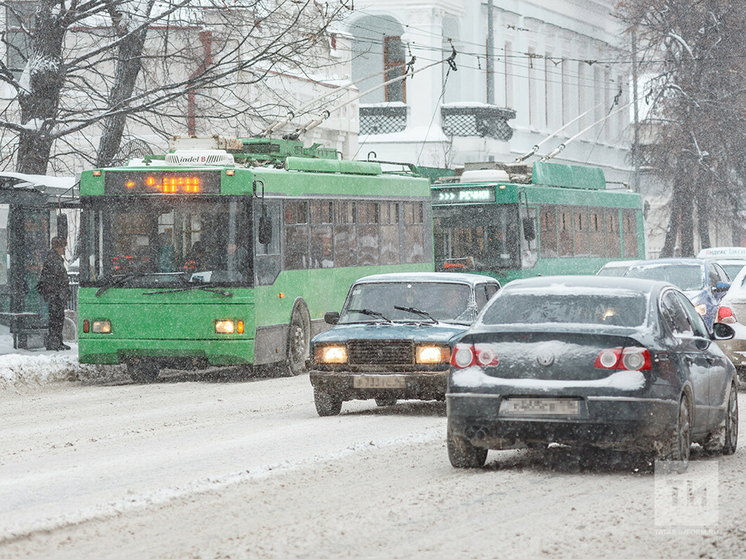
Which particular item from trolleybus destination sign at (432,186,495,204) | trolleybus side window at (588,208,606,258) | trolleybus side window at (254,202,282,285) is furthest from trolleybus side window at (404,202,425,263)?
trolleybus side window at (588,208,606,258)

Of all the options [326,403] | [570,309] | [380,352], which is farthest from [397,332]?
[570,309]

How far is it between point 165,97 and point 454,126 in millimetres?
28876

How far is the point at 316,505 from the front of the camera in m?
9.66

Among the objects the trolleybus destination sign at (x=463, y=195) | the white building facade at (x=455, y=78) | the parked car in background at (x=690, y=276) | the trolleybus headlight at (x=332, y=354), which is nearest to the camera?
the trolleybus headlight at (x=332, y=354)

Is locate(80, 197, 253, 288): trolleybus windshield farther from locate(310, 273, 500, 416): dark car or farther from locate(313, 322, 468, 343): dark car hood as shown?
locate(313, 322, 468, 343): dark car hood

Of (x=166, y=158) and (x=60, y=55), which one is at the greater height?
(x=60, y=55)

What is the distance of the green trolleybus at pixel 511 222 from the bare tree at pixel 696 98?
2125cm

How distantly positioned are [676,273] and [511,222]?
6950mm

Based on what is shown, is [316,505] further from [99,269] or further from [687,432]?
[99,269]

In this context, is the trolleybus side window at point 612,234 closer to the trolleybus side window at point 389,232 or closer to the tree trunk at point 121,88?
the trolleybus side window at point 389,232

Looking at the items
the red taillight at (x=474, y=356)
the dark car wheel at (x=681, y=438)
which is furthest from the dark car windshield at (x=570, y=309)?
the dark car wheel at (x=681, y=438)

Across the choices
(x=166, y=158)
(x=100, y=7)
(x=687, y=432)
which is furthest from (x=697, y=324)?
(x=100, y=7)

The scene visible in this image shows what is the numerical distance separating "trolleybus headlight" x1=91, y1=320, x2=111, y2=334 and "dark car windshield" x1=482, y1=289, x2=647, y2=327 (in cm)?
1007

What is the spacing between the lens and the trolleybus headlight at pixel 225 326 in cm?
2055
